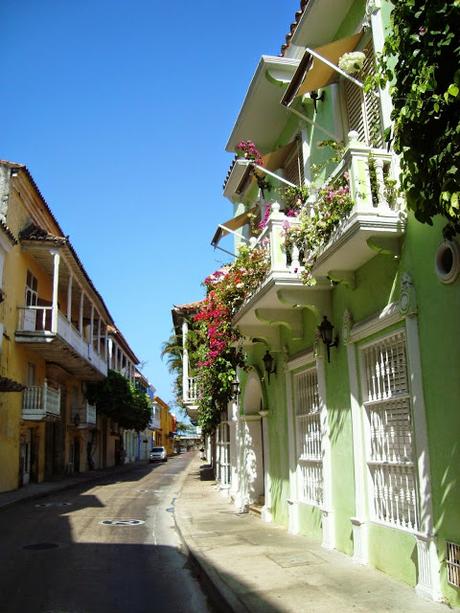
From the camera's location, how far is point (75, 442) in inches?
1304

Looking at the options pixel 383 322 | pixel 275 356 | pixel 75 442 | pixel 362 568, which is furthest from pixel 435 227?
pixel 75 442

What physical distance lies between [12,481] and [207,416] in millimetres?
7256

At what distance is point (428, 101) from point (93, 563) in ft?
24.9

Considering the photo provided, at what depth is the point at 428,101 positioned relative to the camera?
3.96 metres

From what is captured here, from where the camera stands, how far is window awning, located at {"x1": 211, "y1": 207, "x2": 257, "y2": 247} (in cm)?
1353

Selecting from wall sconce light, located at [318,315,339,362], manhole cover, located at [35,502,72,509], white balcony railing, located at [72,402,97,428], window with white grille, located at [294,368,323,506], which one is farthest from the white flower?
white balcony railing, located at [72,402,97,428]

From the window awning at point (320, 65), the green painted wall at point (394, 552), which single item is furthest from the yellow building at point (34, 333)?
the green painted wall at point (394, 552)

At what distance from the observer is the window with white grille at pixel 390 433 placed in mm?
6342

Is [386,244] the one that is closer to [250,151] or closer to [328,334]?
[328,334]

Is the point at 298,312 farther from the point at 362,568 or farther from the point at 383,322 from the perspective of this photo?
the point at 362,568

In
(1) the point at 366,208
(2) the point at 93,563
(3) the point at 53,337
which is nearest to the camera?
(1) the point at 366,208

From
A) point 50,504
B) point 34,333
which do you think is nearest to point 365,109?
point 50,504

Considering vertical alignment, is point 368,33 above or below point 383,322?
above

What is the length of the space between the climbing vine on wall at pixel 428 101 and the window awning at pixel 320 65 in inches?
142
